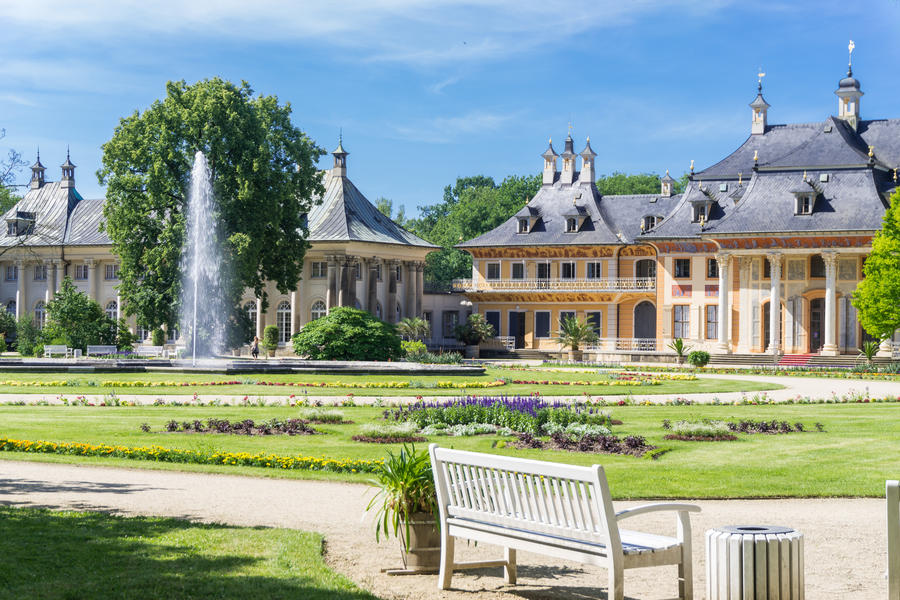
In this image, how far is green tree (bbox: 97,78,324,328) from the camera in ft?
157

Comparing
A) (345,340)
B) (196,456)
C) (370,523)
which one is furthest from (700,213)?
(370,523)

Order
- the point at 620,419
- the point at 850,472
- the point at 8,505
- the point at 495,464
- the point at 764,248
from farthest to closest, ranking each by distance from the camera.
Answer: the point at 764,248 < the point at 620,419 < the point at 850,472 < the point at 8,505 < the point at 495,464

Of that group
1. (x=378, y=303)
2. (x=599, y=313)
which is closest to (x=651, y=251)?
(x=599, y=313)

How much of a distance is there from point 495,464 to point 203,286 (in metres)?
41.2

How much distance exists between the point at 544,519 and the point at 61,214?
68.7m

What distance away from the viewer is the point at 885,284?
4478 cm

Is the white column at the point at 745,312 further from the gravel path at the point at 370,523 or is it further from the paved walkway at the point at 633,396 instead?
the gravel path at the point at 370,523

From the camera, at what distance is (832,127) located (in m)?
57.7

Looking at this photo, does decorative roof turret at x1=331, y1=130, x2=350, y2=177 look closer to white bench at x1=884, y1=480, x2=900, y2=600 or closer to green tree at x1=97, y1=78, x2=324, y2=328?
green tree at x1=97, y1=78, x2=324, y2=328

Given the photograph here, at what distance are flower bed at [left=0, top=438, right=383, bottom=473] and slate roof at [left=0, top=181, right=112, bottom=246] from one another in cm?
5249

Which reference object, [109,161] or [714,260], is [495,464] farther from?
[714,260]

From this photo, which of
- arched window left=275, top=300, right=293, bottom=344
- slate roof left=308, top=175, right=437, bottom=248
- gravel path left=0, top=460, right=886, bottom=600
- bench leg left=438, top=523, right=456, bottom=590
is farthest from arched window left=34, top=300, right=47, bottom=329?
bench leg left=438, top=523, right=456, bottom=590

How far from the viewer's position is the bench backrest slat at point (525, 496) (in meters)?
7.27

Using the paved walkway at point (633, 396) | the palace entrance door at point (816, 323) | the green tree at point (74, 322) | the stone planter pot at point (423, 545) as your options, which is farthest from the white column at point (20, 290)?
the stone planter pot at point (423, 545)
